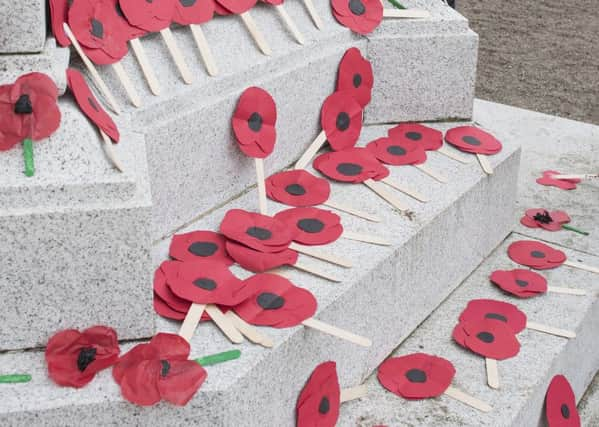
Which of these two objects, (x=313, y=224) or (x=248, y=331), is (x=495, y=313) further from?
(x=248, y=331)

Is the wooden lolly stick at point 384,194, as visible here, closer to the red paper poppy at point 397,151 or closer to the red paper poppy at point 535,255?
the red paper poppy at point 397,151

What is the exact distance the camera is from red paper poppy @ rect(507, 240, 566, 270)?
4.19 meters

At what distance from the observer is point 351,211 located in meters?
3.67

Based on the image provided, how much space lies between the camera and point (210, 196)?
3.60m

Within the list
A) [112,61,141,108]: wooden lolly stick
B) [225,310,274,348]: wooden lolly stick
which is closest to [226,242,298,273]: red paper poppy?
[225,310,274,348]: wooden lolly stick

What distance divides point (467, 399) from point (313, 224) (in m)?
0.85

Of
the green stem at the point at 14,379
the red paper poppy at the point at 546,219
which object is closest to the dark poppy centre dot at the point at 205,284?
the green stem at the point at 14,379

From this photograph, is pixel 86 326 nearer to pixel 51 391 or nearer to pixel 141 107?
pixel 51 391

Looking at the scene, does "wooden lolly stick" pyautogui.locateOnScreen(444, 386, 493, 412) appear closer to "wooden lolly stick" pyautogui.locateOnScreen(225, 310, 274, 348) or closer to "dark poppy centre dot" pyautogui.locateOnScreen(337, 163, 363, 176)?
"wooden lolly stick" pyautogui.locateOnScreen(225, 310, 274, 348)

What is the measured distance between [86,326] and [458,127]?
7.47ft

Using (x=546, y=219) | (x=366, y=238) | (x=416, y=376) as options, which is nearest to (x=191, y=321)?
(x=366, y=238)

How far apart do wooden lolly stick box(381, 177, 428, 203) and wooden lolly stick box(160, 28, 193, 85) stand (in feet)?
3.12

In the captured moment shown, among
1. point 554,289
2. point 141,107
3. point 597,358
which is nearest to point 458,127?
point 554,289

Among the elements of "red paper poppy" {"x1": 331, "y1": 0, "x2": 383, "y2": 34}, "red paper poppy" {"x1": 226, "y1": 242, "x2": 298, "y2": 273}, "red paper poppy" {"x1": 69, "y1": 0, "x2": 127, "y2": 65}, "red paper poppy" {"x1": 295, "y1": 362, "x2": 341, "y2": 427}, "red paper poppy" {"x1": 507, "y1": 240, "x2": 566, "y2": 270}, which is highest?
"red paper poppy" {"x1": 69, "y1": 0, "x2": 127, "y2": 65}
